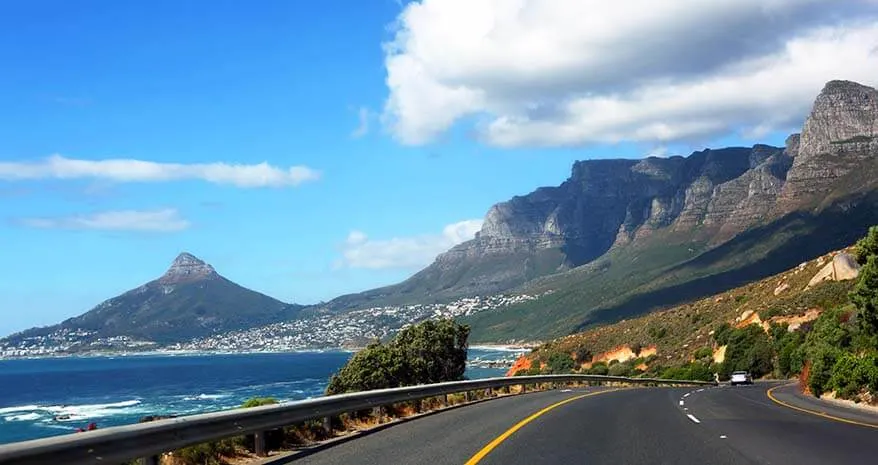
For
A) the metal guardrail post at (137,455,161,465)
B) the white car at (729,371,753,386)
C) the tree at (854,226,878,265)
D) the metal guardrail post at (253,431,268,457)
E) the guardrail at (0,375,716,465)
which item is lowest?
the white car at (729,371,753,386)

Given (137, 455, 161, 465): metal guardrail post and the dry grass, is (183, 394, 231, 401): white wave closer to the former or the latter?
the dry grass

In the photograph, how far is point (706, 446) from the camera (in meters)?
13.6

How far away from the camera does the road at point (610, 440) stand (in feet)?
39.8

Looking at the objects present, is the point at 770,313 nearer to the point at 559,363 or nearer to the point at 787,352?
the point at 787,352

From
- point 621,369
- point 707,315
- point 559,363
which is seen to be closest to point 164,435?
point 621,369

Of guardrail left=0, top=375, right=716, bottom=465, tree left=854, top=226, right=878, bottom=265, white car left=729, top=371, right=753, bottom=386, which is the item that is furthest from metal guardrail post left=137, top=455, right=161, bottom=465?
white car left=729, top=371, right=753, bottom=386

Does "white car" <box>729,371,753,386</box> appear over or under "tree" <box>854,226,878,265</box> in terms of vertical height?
under

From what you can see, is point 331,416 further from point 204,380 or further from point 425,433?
point 204,380

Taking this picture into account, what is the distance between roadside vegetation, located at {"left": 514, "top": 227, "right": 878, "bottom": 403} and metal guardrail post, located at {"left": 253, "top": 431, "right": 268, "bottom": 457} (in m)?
20.2

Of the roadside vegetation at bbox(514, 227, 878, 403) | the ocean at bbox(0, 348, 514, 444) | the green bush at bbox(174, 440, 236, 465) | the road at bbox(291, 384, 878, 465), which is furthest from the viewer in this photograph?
the ocean at bbox(0, 348, 514, 444)

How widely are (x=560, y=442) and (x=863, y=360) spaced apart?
688 inches

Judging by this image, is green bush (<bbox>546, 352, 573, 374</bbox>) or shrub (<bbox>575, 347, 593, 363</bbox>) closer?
green bush (<bbox>546, 352, 573, 374</bbox>)

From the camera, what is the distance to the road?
478 inches

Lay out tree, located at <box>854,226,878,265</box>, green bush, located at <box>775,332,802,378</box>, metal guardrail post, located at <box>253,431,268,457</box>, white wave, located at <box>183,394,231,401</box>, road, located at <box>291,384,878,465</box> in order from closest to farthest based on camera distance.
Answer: road, located at <box>291,384,878,465</box> → metal guardrail post, located at <box>253,431,268,457</box> → tree, located at <box>854,226,878,265</box> → green bush, located at <box>775,332,802,378</box> → white wave, located at <box>183,394,231,401</box>
